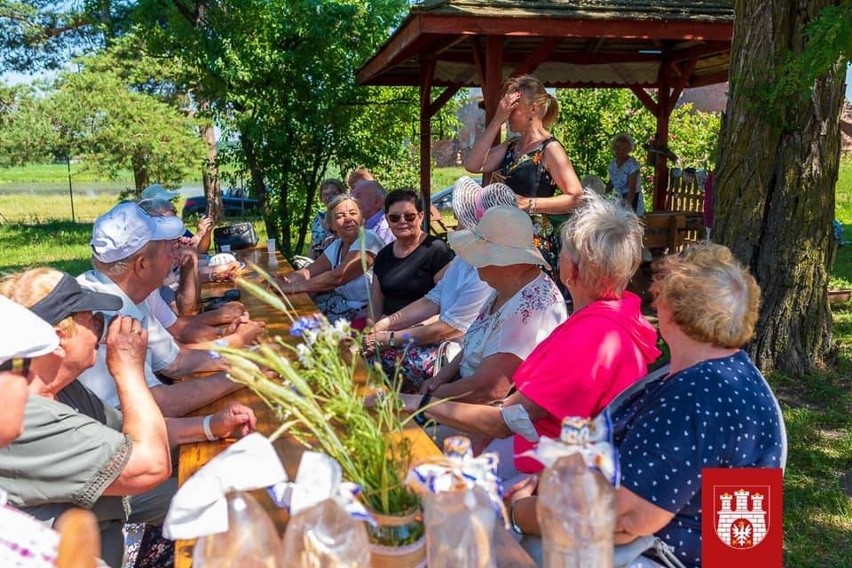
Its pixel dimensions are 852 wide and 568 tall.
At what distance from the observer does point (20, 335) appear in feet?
4.30

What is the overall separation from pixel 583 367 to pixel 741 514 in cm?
68

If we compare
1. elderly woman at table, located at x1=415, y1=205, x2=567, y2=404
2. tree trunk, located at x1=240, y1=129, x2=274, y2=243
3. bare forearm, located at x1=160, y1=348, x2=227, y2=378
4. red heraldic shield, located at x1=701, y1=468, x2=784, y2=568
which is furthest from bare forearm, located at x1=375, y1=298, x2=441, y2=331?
tree trunk, located at x1=240, y1=129, x2=274, y2=243

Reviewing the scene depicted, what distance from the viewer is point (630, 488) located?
1544mm

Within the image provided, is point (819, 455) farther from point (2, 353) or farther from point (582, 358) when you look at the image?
point (2, 353)

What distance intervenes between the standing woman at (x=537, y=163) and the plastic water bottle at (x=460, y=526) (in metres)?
2.58

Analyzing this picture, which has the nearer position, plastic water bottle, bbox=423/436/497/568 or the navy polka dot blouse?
plastic water bottle, bbox=423/436/497/568

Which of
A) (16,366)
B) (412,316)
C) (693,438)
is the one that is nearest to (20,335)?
(16,366)

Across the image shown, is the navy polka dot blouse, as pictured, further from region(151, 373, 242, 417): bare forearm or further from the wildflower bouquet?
region(151, 373, 242, 417): bare forearm

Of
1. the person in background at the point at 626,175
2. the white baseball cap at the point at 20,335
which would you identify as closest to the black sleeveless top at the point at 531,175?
the white baseball cap at the point at 20,335

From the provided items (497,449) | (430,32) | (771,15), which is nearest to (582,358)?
(497,449)

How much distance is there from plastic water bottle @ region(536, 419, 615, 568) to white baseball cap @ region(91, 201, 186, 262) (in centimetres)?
193

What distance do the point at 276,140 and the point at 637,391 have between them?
26.6 feet

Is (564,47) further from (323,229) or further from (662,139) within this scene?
(323,229)

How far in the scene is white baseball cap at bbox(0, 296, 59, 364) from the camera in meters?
1.29
